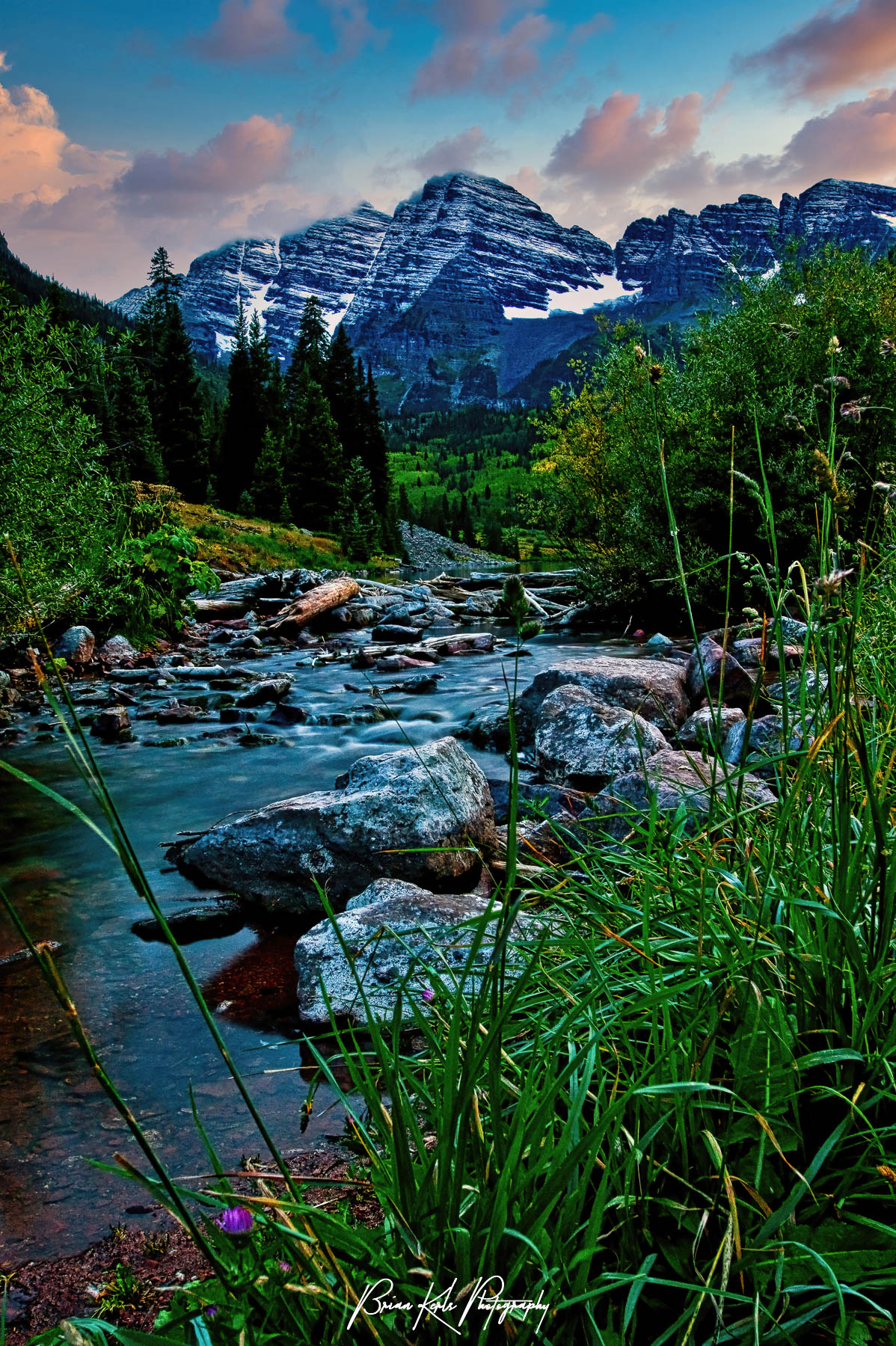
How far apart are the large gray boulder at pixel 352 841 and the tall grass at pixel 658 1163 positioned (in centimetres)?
334

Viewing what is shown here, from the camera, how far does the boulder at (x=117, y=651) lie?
15.1 metres

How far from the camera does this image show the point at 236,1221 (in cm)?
131

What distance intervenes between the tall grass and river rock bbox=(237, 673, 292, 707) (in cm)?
1067

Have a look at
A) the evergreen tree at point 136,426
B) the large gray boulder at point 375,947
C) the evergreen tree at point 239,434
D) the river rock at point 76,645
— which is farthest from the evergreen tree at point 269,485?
the large gray boulder at point 375,947

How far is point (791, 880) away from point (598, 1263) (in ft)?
2.62

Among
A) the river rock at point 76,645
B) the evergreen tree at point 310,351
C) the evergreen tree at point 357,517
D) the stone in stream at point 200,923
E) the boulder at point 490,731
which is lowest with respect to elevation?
the stone in stream at point 200,923

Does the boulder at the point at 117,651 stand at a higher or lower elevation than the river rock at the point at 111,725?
higher

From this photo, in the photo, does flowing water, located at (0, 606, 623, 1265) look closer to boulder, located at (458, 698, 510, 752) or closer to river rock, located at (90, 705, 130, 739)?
boulder, located at (458, 698, 510, 752)

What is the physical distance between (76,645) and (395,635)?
7.48 m

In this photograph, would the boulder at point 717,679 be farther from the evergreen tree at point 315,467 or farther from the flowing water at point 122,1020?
the evergreen tree at point 315,467

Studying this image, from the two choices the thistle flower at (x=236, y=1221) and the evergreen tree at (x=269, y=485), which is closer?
the thistle flower at (x=236, y=1221)

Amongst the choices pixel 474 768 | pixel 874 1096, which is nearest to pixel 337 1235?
pixel 874 1096

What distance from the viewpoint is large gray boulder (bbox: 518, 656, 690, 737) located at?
8.31m

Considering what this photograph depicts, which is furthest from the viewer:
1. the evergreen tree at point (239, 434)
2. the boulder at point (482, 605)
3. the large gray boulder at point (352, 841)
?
the evergreen tree at point (239, 434)
